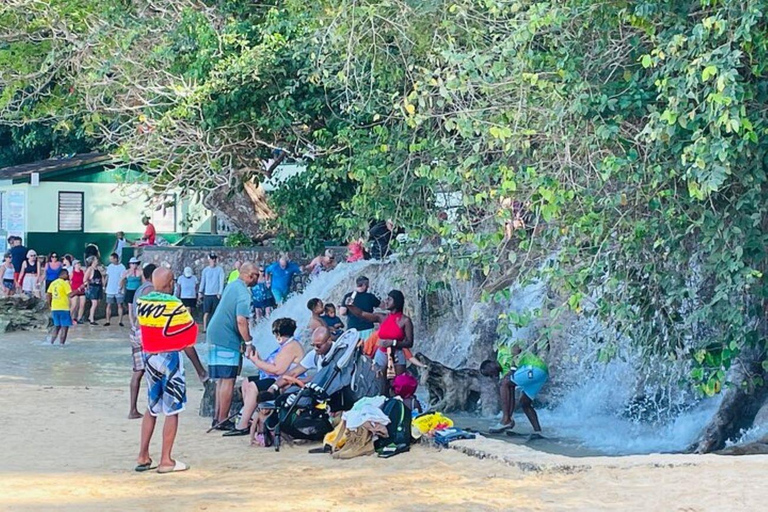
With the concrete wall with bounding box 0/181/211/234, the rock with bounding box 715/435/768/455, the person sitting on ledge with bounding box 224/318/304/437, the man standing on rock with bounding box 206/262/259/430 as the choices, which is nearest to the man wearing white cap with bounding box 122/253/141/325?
the concrete wall with bounding box 0/181/211/234

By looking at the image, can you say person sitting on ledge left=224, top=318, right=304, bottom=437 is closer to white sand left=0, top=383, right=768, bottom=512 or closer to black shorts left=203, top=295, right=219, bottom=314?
white sand left=0, top=383, right=768, bottom=512

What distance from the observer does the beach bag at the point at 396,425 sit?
36.3ft

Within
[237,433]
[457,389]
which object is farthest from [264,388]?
[457,389]

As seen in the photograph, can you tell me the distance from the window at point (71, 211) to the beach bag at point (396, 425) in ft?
73.3

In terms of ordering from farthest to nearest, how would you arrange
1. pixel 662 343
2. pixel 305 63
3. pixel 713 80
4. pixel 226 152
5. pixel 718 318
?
pixel 226 152, pixel 305 63, pixel 662 343, pixel 718 318, pixel 713 80

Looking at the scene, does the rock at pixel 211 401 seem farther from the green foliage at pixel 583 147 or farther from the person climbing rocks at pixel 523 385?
the person climbing rocks at pixel 523 385

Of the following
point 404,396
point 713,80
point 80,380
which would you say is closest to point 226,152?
point 80,380

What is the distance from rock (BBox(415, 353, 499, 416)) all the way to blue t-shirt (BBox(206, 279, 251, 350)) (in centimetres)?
375

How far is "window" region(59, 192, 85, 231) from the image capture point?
104ft

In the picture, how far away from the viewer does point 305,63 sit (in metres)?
17.7

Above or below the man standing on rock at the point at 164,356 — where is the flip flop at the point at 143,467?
below

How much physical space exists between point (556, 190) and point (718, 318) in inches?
72.4

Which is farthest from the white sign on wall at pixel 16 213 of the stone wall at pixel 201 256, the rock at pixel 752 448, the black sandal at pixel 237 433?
the rock at pixel 752 448

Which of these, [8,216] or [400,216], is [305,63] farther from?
[8,216]
